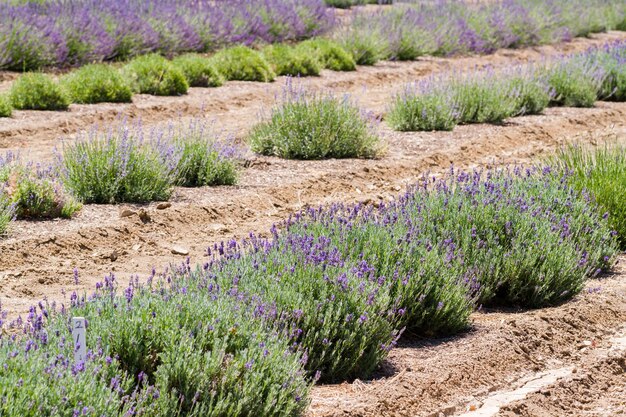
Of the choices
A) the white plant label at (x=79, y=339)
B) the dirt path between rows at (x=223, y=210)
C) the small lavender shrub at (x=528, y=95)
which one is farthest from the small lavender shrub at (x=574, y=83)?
the white plant label at (x=79, y=339)

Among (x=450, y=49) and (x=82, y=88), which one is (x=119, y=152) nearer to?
(x=82, y=88)

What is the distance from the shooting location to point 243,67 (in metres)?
16.2

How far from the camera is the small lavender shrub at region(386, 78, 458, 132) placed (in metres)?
12.5

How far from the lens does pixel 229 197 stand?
352 inches

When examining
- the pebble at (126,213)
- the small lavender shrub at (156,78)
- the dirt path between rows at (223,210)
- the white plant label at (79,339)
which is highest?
the white plant label at (79,339)

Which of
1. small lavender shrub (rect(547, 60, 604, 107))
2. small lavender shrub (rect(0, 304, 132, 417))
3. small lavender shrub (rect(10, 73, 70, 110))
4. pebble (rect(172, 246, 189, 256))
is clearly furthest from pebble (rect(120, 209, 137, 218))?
small lavender shrub (rect(547, 60, 604, 107))

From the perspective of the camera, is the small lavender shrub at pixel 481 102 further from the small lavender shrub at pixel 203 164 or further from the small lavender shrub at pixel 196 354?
the small lavender shrub at pixel 196 354

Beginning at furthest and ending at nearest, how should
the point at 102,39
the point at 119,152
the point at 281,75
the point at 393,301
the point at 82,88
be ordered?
1. the point at 281,75
2. the point at 102,39
3. the point at 82,88
4. the point at 119,152
5. the point at 393,301

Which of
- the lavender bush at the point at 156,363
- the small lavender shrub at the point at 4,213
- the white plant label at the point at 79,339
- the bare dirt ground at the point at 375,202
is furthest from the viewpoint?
the small lavender shrub at the point at 4,213

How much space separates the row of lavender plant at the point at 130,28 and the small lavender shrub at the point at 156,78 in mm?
1502

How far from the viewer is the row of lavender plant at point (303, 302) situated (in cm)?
390

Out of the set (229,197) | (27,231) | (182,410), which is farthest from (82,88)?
(182,410)

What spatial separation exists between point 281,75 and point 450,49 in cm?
485

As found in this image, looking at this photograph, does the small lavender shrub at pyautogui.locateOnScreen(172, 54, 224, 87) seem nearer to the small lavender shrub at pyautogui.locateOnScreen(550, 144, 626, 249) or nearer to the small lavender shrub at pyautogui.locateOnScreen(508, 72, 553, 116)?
the small lavender shrub at pyautogui.locateOnScreen(508, 72, 553, 116)
